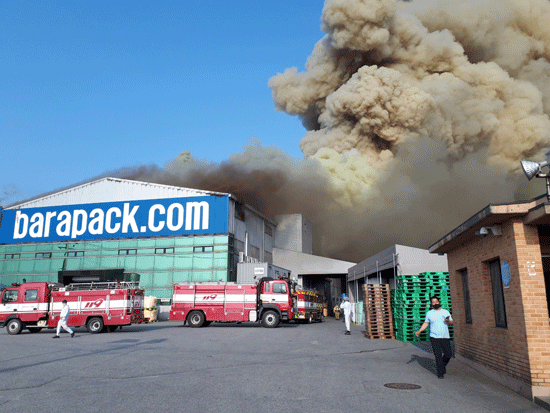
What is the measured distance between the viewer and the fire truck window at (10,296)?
1869cm

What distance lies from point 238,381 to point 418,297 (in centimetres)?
838

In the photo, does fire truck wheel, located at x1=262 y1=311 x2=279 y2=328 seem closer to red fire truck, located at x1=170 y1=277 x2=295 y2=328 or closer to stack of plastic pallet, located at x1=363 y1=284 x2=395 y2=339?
red fire truck, located at x1=170 y1=277 x2=295 y2=328

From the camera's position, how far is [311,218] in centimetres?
4334

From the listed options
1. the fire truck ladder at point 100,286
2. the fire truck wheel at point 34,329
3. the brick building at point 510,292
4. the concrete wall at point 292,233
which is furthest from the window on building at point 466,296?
the concrete wall at point 292,233

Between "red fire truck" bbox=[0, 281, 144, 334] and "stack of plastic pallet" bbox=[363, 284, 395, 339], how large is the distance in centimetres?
997

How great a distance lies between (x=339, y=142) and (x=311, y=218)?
27.4ft

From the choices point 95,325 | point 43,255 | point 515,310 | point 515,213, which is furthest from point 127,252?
point 515,213

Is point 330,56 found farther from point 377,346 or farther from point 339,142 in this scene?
point 377,346

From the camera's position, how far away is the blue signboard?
32.5 m

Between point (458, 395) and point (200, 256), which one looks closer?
point (458, 395)

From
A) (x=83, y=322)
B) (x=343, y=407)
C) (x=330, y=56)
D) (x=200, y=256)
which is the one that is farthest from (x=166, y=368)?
(x=330, y=56)

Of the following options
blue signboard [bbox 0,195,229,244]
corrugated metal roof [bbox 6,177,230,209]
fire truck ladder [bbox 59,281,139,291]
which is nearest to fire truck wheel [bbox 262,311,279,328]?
fire truck ladder [bbox 59,281,139,291]

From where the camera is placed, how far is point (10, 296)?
18.7 m

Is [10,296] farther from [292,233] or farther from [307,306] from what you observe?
[292,233]
